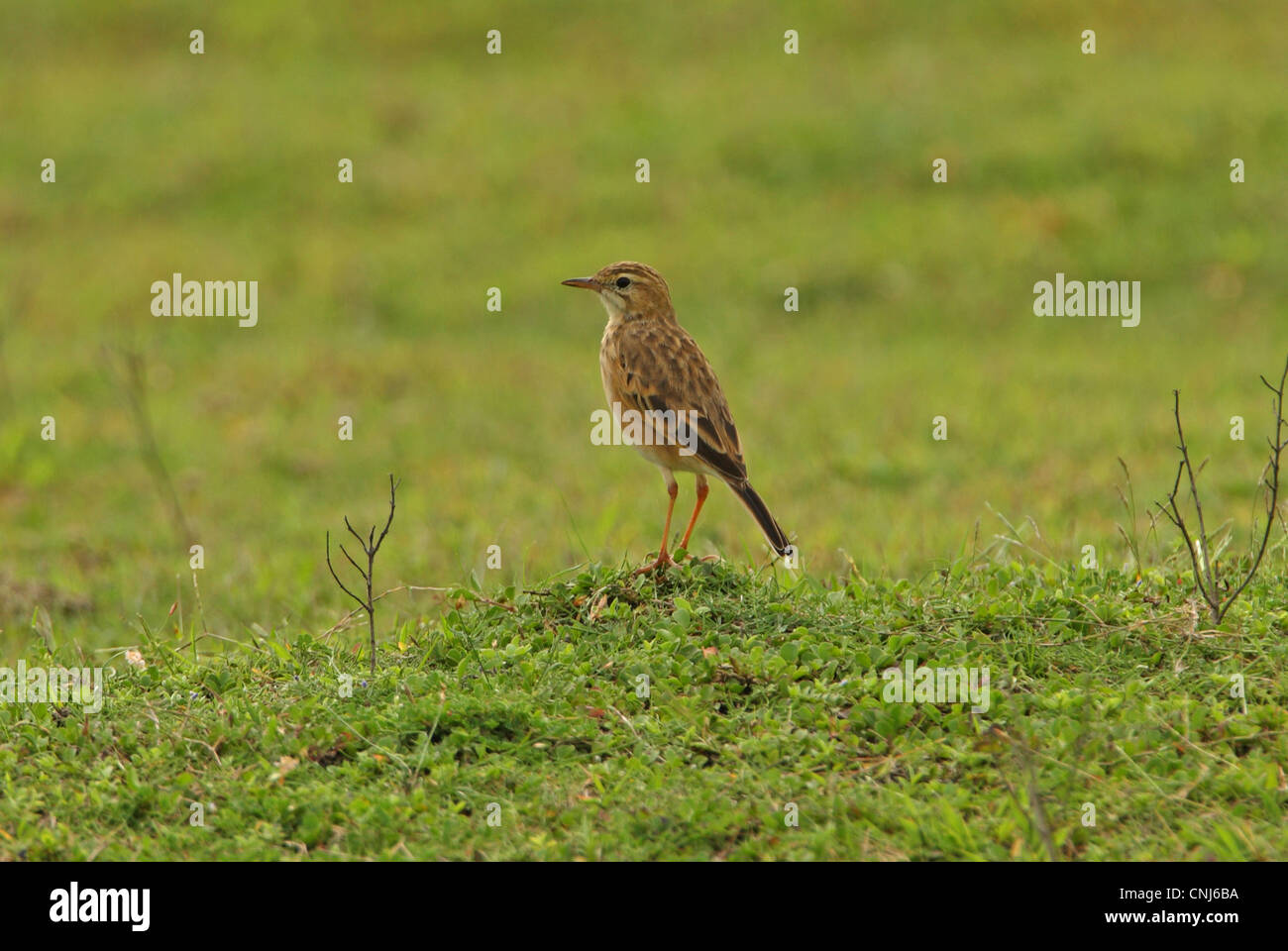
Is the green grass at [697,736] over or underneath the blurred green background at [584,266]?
underneath

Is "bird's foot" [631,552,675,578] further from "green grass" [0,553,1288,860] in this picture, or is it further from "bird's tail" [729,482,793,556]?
"bird's tail" [729,482,793,556]

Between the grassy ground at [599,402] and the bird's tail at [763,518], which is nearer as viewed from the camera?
the grassy ground at [599,402]

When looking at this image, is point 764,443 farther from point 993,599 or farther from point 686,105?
point 686,105

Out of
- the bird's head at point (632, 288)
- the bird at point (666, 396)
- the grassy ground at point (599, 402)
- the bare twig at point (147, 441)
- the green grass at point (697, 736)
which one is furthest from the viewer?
the bare twig at point (147, 441)

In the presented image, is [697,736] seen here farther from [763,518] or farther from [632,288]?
[632,288]

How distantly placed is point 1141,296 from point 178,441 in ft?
34.2

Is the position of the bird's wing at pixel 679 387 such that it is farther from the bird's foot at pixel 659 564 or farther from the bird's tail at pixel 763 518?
the bird's foot at pixel 659 564

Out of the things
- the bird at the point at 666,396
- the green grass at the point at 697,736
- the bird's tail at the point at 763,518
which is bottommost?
the green grass at the point at 697,736

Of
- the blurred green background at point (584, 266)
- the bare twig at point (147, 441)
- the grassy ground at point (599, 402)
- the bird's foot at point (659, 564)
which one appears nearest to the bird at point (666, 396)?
the bird's foot at point (659, 564)

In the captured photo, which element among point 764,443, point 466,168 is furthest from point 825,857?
point 466,168

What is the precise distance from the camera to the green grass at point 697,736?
500 cm

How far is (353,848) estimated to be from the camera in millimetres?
5008

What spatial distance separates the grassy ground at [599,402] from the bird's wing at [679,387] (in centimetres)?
58

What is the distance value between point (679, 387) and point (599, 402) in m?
6.73
